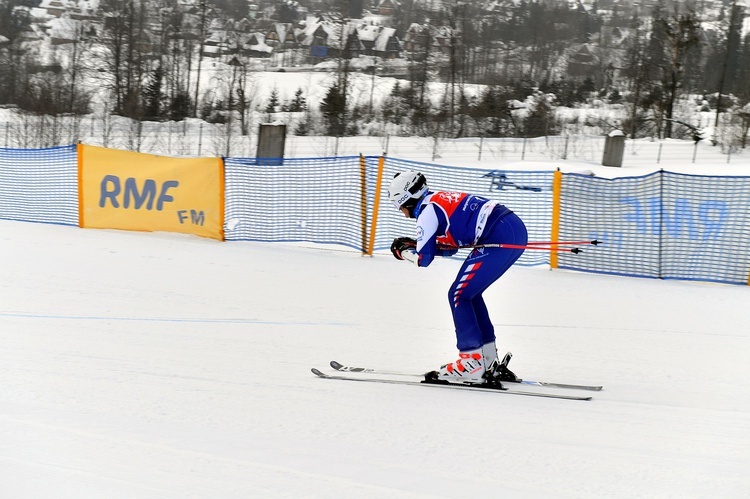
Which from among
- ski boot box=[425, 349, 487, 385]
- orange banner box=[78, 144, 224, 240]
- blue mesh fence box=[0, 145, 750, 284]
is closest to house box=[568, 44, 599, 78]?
blue mesh fence box=[0, 145, 750, 284]

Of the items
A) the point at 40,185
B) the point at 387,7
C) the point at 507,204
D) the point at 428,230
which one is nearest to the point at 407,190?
the point at 428,230

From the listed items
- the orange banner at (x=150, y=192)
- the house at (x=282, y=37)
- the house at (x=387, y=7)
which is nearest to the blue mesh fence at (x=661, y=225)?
the orange banner at (x=150, y=192)

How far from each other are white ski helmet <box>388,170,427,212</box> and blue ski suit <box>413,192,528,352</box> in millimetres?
51

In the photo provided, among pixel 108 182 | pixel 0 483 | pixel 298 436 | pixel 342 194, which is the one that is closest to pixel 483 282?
pixel 298 436

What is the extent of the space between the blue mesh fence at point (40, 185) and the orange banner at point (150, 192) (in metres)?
0.55

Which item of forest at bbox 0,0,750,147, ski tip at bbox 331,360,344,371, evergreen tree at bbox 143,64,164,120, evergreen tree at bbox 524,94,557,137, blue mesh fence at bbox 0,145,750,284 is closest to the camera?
ski tip at bbox 331,360,344,371

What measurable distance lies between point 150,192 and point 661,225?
8.21m

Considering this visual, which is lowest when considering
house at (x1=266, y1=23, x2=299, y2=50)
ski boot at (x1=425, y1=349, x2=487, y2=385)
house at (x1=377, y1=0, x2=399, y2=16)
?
ski boot at (x1=425, y1=349, x2=487, y2=385)

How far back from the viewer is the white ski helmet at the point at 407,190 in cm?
567

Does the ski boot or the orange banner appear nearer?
the ski boot

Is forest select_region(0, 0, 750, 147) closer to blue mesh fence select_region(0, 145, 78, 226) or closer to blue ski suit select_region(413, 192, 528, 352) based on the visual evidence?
blue mesh fence select_region(0, 145, 78, 226)

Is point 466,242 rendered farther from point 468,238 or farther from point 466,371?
point 466,371

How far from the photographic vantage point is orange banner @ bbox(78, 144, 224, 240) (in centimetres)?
1373

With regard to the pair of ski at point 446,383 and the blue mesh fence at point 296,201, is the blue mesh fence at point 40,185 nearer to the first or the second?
the blue mesh fence at point 296,201
